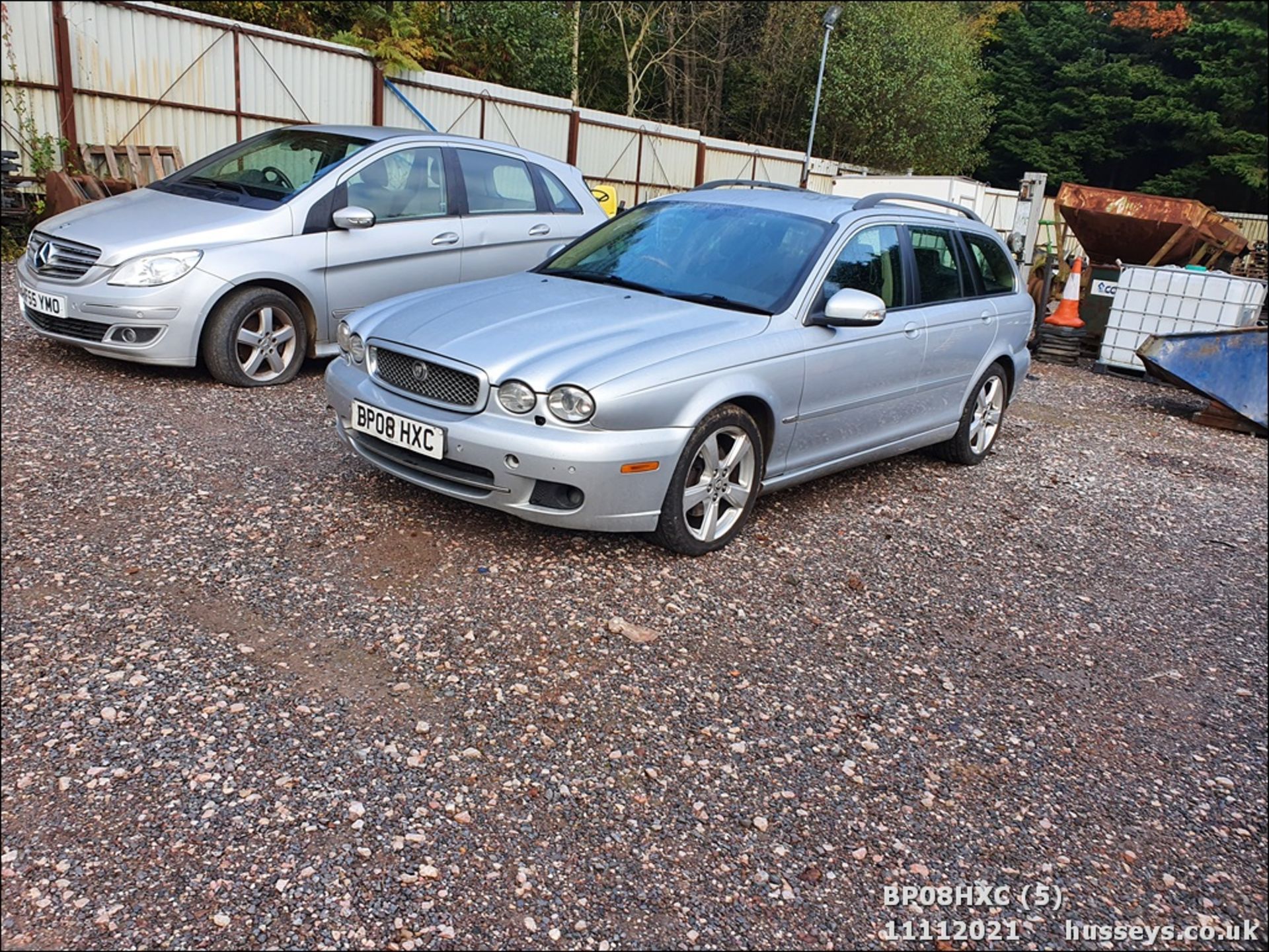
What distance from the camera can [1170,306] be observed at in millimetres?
11344

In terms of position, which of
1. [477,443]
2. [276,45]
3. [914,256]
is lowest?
[477,443]

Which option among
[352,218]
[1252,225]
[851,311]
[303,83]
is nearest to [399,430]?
[851,311]

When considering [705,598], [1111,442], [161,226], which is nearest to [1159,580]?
[705,598]

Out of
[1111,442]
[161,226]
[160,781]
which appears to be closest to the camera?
[160,781]

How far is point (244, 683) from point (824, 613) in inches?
90.1

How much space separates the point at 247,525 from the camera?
4.47 m

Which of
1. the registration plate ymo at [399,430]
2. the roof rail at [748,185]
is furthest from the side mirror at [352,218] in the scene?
the registration plate ymo at [399,430]

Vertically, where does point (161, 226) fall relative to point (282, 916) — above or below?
above

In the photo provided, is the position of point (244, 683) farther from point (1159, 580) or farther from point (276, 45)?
point (276, 45)

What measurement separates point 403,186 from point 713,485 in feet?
12.5

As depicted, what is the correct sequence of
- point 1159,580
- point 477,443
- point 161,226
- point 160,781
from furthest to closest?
point 161,226 < point 1159,580 < point 477,443 < point 160,781

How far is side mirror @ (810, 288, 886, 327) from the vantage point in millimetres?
4852

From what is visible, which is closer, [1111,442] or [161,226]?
[161,226]

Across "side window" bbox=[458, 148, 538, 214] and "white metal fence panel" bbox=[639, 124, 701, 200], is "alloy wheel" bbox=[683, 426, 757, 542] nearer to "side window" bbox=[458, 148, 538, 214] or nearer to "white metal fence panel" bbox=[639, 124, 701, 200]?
"side window" bbox=[458, 148, 538, 214]
